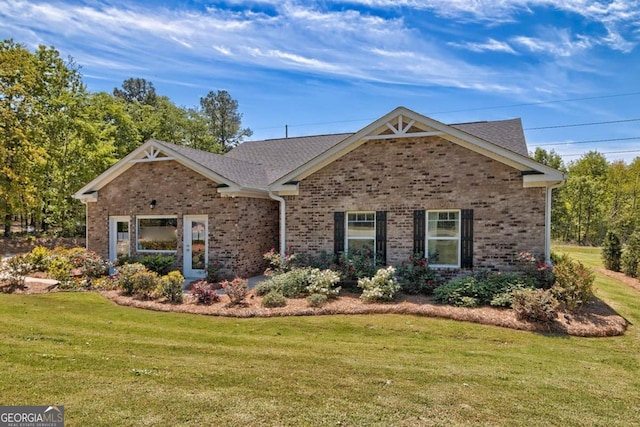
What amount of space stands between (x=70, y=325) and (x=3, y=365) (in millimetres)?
3021

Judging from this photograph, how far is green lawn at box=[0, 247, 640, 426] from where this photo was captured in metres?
4.27

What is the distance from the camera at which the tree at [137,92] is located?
4819 centimetres

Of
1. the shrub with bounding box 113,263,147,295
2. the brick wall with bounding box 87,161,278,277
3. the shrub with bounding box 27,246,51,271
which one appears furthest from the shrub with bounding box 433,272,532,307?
the shrub with bounding box 27,246,51,271

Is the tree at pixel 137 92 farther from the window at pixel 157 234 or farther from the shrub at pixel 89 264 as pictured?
Result: the window at pixel 157 234

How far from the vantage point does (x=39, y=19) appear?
10.9 meters

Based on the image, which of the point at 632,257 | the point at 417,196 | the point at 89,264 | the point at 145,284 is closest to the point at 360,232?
the point at 417,196

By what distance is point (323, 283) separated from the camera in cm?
1062

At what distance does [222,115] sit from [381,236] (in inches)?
1591

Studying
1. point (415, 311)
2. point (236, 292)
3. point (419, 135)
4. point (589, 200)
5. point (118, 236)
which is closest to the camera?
point (415, 311)

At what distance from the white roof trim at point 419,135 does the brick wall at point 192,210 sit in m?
1.96

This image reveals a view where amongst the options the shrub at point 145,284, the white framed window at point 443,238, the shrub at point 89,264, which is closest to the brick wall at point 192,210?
the shrub at point 89,264

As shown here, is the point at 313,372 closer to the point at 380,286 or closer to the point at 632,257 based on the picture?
the point at 380,286

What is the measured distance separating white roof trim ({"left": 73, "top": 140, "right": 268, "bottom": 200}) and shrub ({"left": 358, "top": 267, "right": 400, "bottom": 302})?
5.46 m

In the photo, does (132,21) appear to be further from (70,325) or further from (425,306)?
(425,306)
